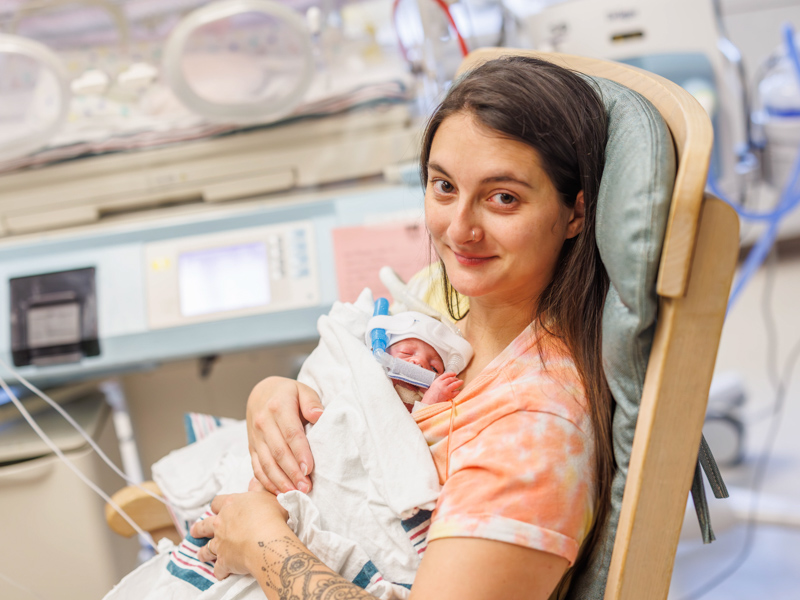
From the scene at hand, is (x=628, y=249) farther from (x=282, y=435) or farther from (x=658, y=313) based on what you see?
(x=282, y=435)

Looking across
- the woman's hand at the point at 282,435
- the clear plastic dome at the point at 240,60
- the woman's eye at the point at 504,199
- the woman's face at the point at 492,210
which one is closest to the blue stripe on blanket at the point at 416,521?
the woman's hand at the point at 282,435

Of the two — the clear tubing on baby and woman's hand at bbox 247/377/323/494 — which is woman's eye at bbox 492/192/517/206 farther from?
woman's hand at bbox 247/377/323/494

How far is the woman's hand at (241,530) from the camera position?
84 cm

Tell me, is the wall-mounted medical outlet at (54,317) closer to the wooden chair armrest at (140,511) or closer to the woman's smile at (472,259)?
the wooden chair armrest at (140,511)

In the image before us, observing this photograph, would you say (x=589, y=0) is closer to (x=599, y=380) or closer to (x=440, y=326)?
(x=440, y=326)

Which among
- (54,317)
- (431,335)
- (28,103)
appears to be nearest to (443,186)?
(431,335)

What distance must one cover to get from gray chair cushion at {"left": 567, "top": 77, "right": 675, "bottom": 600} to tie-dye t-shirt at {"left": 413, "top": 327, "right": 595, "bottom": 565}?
0.05m

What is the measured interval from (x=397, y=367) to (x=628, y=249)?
0.39 metres

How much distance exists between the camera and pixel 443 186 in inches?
34.9

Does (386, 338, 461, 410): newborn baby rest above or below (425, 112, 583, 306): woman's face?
below

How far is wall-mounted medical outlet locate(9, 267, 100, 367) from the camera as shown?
1.38 metres

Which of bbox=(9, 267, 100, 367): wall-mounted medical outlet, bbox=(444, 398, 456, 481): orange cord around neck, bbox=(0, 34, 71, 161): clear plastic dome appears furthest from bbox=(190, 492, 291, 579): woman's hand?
bbox=(0, 34, 71, 161): clear plastic dome

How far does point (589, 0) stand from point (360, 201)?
0.94 meters

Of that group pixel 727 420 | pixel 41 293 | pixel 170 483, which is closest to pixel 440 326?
pixel 170 483
